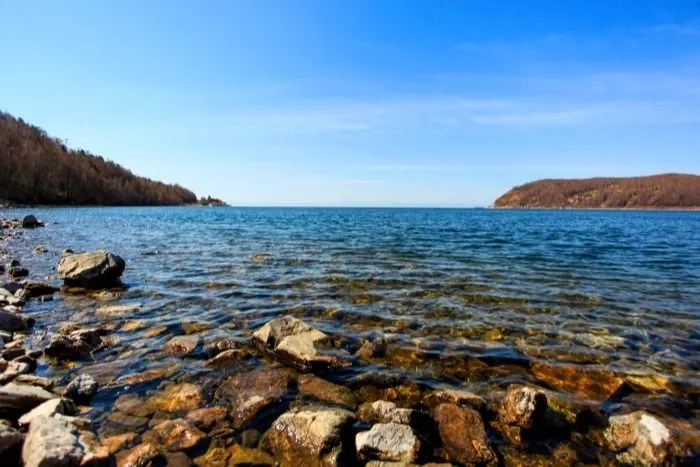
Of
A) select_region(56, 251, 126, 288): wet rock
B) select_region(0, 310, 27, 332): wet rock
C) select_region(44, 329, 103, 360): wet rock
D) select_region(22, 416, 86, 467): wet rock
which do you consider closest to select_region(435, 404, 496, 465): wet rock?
select_region(22, 416, 86, 467): wet rock

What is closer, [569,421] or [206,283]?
[569,421]

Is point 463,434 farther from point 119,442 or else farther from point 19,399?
point 19,399

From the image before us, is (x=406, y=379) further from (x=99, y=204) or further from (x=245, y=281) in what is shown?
(x=99, y=204)

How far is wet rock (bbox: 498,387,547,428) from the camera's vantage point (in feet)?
17.3

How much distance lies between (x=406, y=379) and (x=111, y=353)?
5866 mm

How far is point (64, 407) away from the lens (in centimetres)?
536

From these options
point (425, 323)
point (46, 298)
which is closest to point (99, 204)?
point (46, 298)

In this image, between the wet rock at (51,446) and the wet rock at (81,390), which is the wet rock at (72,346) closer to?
the wet rock at (81,390)

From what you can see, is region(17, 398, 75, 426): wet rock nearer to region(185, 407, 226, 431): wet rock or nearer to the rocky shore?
the rocky shore

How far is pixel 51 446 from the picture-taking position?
159 inches

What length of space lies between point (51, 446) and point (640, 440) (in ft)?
22.0

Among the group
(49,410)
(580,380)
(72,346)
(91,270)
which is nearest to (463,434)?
(580,380)

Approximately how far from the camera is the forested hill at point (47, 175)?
88.7 meters

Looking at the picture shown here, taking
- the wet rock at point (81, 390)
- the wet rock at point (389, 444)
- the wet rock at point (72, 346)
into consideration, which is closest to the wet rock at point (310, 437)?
the wet rock at point (389, 444)
